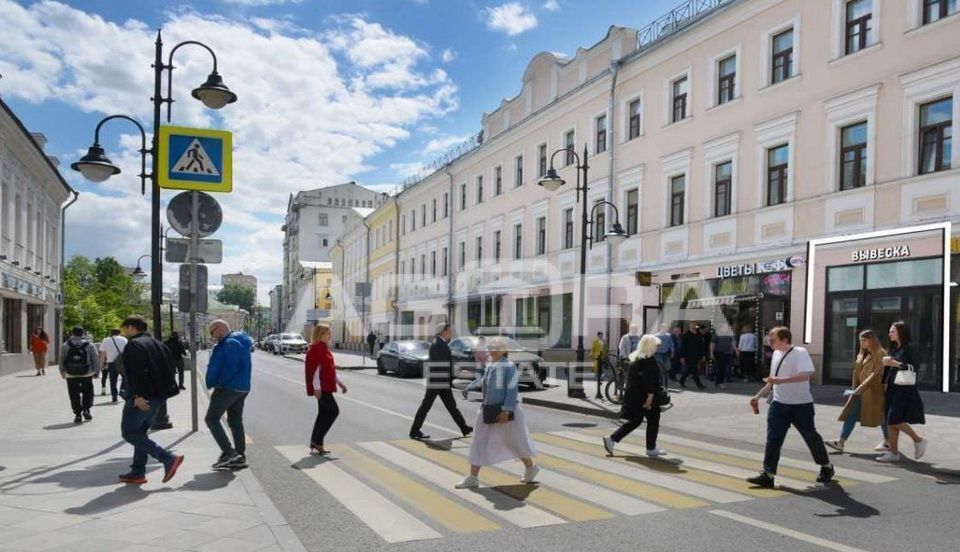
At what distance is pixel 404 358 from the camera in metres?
26.1

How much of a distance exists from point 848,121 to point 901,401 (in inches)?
455

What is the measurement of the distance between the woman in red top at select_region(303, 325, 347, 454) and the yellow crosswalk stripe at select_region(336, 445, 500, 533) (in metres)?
0.48

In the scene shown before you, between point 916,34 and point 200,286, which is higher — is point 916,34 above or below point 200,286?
above

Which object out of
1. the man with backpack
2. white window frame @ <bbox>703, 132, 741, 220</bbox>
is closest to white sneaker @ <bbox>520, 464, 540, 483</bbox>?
the man with backpack

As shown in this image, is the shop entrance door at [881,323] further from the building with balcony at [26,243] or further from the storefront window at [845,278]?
the building with balcony at [26,243]

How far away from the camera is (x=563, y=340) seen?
2981 centimetres

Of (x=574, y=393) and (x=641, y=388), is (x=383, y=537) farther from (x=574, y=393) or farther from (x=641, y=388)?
(x=574, y=393)

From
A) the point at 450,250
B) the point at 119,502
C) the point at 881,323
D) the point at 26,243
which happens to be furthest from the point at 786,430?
the point at 450,250

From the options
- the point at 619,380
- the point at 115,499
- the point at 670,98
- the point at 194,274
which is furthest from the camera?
the point at 670,98

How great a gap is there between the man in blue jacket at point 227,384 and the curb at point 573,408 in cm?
713

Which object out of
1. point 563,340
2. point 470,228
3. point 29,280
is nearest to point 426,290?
point 470,228

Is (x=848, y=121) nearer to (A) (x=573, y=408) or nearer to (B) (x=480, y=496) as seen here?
(A) (x=573, y=408)

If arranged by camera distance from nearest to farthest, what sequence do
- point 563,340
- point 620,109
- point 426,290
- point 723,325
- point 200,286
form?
point 200,286, point 723,325, point 620,109, point 563,340, point 426,290

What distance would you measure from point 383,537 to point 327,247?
101 m
